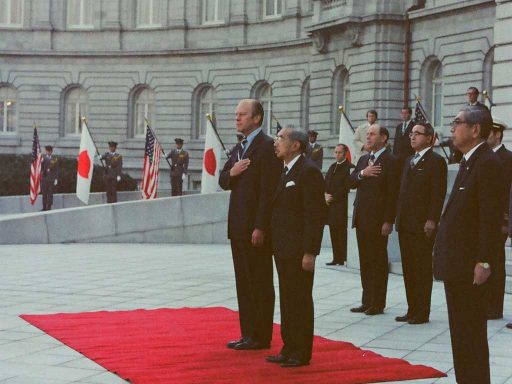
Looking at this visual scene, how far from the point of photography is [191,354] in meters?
9.17

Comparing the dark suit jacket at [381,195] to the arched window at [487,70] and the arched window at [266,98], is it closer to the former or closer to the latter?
the arched window at [487,70]

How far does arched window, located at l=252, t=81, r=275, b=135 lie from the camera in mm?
44469

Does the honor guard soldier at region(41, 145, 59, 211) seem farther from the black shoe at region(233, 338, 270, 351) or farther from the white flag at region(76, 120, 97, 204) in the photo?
the black shoe at region(233, 338, 270, 351)

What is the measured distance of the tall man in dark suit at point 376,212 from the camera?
467 inches

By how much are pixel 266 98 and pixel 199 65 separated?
3760mm

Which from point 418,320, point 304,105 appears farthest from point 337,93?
point 418,320

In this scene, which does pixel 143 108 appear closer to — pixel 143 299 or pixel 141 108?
pixel 141 108

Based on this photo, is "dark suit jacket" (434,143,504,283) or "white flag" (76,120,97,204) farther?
"white flag" (76,120,97,204)

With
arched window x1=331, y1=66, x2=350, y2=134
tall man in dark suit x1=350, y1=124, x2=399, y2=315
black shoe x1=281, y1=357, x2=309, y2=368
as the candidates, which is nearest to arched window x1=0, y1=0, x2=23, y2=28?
arched window x1=331, y1=66, x2=350, y2=134

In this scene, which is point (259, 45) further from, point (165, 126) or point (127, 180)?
point (127, 180)

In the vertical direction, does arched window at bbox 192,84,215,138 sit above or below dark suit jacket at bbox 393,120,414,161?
above

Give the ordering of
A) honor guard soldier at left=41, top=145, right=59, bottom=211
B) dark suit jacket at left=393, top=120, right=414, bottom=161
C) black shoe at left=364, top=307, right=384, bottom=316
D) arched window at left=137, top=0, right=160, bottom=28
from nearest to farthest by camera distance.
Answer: black shoe at left=364, top=307, right=384, bottom=316 < dark suit jacket at left=393, top=120, right=414, bottom=161 < honor guard soldier at left=41, top=145, right=59, bottom=211 < arched window at left=137, top=0, right=160, bottom=28

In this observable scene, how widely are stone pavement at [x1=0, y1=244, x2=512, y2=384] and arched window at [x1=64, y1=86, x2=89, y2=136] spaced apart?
1165 inches

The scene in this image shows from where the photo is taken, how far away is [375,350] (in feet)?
31.6
